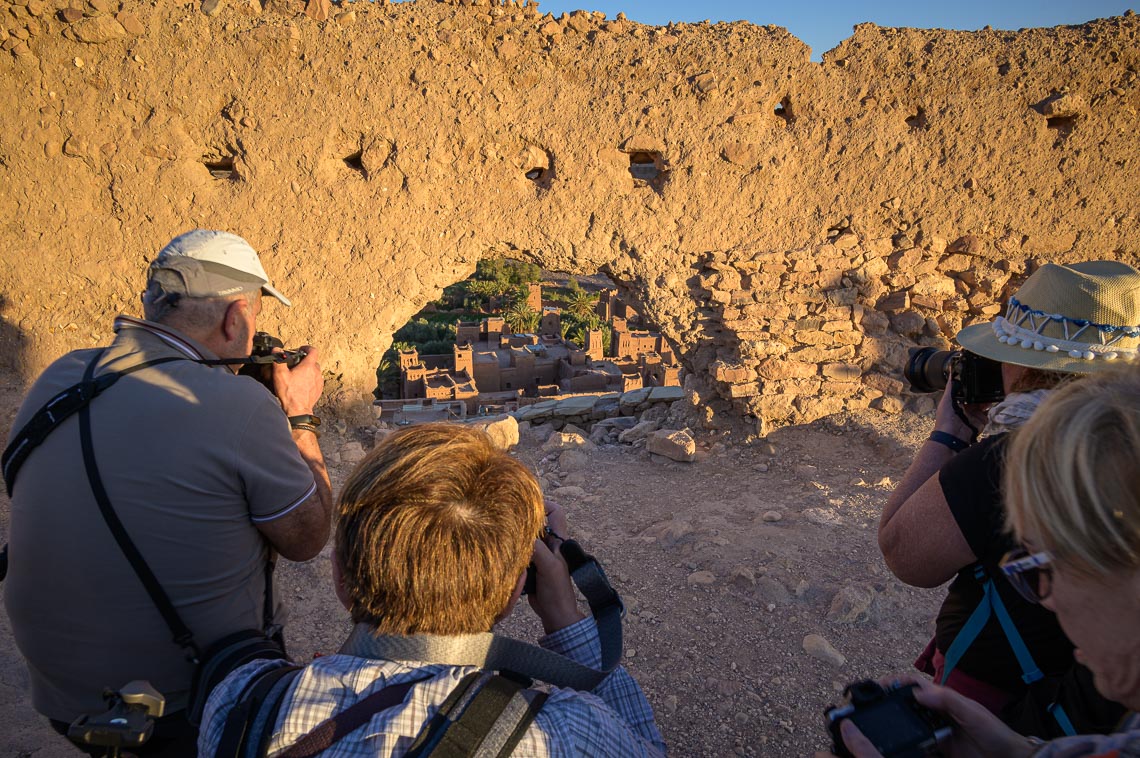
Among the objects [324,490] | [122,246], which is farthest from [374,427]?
[324,490]

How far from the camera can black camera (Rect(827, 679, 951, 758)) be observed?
1005mm

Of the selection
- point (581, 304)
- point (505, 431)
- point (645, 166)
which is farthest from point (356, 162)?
point (581, 304)

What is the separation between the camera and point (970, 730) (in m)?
1.12

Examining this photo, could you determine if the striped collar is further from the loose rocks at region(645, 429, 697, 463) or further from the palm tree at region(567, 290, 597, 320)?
the palm tree at region(567, 290, 597, 320)

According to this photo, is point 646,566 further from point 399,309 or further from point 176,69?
point 176,69

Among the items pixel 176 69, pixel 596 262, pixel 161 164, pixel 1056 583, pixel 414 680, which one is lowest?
pixel 414 680

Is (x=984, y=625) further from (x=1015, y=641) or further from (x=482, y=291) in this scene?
(x=482, y=291)

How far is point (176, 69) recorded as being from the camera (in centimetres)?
451

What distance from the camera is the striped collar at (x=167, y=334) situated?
1748mm

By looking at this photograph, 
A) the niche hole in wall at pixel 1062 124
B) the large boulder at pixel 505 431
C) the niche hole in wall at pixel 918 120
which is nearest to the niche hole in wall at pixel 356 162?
the large boulder at pixel 505 431

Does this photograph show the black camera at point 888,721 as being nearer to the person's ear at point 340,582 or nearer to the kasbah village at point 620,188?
the person's ear at point 340,582

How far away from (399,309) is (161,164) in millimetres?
1958

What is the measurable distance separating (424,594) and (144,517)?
0.87 metres

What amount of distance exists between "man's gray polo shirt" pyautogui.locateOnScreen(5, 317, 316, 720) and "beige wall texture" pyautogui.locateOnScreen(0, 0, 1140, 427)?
11.7 feet
